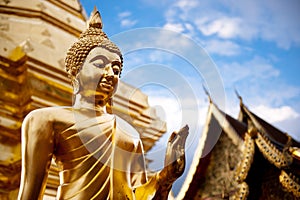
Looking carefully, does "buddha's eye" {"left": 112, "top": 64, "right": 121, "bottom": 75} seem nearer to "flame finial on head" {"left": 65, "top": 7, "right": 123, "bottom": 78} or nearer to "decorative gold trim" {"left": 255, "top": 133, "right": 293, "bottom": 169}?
"flame finial on head" {"left": 65, "top": 7, "right": 123, "bottom": 78}

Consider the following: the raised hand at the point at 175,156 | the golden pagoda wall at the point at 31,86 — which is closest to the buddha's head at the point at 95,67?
the raised hand at the point at 175,156

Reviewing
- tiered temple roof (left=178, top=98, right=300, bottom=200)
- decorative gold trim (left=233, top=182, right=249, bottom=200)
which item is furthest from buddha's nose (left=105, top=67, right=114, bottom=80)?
decorative gold trim (left=233, top=182, right=249, bottom=200)

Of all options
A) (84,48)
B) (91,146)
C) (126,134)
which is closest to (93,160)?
(91,146)

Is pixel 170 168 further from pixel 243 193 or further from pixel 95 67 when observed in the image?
pixel 243 193

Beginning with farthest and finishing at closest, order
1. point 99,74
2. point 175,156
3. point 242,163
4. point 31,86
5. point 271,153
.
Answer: point 242,163
point 271,153
point 31,86
point 99,74
point 175,156

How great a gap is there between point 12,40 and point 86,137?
189 cm

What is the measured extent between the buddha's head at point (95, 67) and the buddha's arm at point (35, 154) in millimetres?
188

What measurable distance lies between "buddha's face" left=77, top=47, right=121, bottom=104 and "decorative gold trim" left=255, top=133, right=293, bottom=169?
2.92m

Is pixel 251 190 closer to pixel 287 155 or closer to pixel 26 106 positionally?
pixel 287 155

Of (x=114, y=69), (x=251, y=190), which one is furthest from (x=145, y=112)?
(x=251, y=190)

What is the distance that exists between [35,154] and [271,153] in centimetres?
336

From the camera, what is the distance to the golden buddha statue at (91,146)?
1.23 m

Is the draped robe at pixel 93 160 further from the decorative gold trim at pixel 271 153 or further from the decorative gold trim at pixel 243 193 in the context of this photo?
the decorative gold trim at pixel 243 193

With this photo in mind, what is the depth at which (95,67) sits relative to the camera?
137 cm
